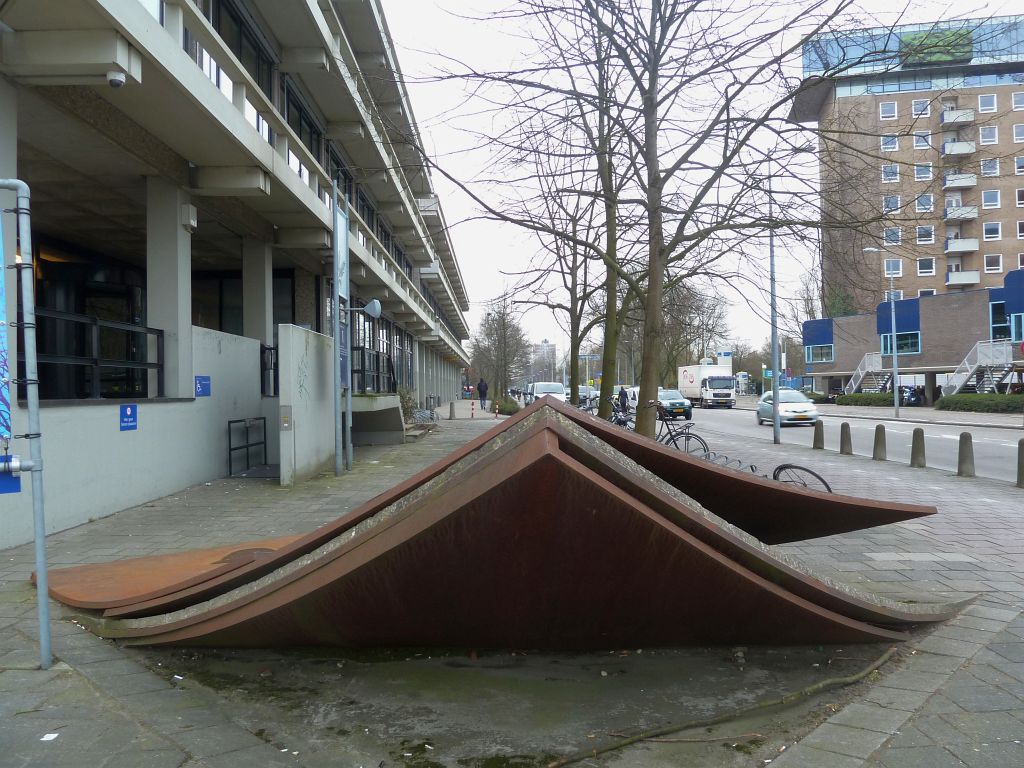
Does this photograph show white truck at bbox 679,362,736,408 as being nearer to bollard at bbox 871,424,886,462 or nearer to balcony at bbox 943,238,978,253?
balcony at bbox 943,238,978,253

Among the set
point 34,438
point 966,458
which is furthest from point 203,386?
point 966,458

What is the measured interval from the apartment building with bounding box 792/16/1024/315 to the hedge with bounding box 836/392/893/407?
36.4m

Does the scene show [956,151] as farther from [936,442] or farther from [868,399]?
[868,399]

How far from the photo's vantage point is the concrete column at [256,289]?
1535 cm

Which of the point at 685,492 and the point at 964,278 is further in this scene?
the point at 964,278

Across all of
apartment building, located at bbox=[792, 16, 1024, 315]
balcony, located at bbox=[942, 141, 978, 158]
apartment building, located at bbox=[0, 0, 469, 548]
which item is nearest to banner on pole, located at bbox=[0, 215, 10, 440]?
apartment building, located at bbox=[0, 0, 469, 548]

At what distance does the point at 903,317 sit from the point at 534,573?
56.4 m

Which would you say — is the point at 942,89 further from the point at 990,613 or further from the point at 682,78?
the point at 990,613

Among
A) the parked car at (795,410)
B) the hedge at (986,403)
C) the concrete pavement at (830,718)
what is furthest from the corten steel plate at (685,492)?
→ the hedge at (986,403)

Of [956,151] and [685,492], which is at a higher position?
[956,151]

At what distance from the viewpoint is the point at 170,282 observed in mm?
10953

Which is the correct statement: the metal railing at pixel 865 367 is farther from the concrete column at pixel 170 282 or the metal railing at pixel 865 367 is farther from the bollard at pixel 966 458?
the concrete column at pixel 170 282

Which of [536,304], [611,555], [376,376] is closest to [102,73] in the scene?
[611,555]

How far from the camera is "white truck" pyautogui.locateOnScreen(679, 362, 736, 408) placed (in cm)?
5219
